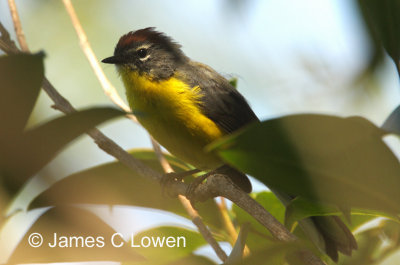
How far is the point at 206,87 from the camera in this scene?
408cm

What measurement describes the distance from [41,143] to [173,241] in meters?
1.60

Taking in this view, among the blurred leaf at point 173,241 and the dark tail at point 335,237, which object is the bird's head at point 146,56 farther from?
the dark tail at point 335,237

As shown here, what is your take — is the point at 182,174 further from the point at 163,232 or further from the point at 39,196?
the point at 39,196

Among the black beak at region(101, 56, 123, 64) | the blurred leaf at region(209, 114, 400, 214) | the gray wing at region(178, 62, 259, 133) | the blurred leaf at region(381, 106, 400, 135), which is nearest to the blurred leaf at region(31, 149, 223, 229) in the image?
the blurred leaf at region(209, 114, 400, 214)

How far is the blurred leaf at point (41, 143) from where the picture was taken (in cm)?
97

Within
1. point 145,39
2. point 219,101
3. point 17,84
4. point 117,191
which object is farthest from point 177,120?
point 17,84

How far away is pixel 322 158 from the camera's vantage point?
1104 millimetres

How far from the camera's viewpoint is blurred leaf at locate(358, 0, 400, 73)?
105cm

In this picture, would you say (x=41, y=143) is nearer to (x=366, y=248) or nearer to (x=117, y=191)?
(x=117, y=191)

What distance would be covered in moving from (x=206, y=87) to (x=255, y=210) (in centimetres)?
241

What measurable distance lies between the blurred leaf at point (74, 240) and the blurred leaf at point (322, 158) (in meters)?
0.83

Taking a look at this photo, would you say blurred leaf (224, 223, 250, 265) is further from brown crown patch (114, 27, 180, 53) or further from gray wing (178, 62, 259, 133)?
brown crown patch (114, 27, 180, 53)

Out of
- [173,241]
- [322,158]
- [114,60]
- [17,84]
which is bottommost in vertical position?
[173,241]

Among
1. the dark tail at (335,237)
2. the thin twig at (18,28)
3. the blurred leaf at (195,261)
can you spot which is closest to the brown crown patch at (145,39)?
the thin twig at (18,28)
